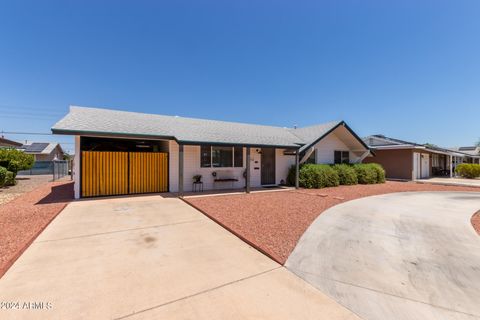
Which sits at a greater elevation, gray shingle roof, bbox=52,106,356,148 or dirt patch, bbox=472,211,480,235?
gray shingle roof, bbox=52,106,356,148

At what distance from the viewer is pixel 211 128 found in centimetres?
1288

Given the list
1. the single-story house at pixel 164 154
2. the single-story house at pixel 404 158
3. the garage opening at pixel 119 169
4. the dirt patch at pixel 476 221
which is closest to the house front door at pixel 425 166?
the single-story house at pixel 404 158

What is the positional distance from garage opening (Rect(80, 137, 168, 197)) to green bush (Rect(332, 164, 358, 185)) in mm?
11274

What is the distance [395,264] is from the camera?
12.2 feet

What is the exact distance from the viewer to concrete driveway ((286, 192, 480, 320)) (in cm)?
265

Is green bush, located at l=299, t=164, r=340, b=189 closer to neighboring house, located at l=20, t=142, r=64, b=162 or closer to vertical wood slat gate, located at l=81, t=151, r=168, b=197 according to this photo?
vertical wood slat gate, located at l=81, t=151, r=168, b=197

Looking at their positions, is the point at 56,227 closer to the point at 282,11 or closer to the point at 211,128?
the point at 211,128

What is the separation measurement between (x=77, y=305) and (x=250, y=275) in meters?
2.24

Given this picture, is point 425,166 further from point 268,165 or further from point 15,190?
point 15,190

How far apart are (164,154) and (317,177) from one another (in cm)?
909

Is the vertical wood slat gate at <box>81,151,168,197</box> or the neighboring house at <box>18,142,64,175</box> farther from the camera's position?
the neighboring house at <box>18,142,64,175</box>

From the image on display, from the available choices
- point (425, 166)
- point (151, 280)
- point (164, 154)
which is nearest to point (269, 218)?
point (151, 280)

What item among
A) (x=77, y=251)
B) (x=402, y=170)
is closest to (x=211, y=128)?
(x=77, y=251)

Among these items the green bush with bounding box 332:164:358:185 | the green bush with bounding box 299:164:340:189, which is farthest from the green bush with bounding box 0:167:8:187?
the green bush with bounding box 332:164:358:185
